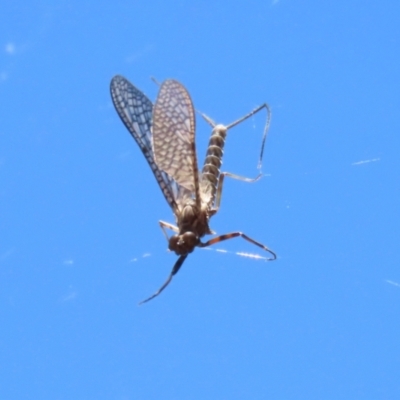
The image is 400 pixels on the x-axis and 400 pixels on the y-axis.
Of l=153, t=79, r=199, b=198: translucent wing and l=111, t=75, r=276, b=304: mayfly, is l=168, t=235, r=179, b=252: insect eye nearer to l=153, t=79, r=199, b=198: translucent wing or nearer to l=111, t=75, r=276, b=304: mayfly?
l=111, t=75, r=276, b=304: mayfly

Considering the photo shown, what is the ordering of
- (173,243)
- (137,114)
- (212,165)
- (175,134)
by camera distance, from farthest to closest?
(137,114)
(212,165)
(173,243)
(175,134)

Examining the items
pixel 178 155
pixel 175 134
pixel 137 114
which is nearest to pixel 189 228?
pixel 178 155

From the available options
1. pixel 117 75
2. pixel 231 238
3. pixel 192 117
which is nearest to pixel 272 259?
pixel 231 238

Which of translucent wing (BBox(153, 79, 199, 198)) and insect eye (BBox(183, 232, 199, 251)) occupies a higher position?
translucent wing (BBox(153, 79, 199, 198))

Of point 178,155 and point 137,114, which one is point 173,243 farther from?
point 137,114

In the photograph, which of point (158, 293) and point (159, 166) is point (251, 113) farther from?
point (158, 293)

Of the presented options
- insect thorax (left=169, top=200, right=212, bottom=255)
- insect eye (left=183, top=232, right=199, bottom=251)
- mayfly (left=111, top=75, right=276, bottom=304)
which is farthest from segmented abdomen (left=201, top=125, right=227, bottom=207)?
insect eye (left=183, top=232, right=199, bottom=251)

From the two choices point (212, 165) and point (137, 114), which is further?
point (137, 114)
